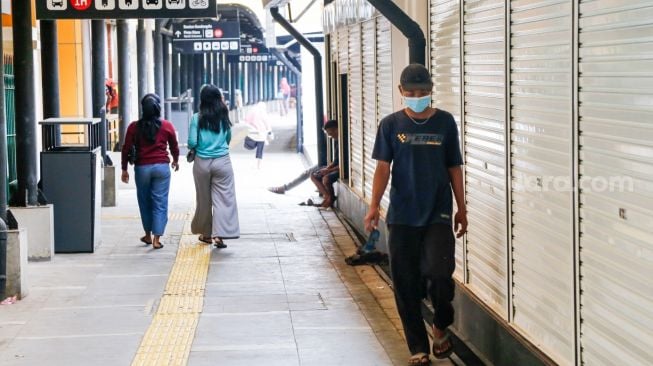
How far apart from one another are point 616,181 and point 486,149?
230 cm

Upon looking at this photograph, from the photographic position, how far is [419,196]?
20.7 feet

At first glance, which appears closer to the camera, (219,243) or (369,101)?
(219,243)

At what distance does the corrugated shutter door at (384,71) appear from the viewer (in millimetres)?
10484

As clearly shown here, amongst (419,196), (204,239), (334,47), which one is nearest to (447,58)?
(419,196)

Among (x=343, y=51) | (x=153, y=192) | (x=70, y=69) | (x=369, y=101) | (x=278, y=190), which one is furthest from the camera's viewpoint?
(x=70, y=69)

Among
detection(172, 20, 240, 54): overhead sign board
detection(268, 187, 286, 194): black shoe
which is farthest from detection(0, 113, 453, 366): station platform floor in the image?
detection(172, 20, 240, 54): overhead sign board

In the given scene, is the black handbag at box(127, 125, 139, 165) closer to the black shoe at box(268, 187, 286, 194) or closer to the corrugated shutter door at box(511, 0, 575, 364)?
the corrugated shutter door at box(511, 0, 575, 364)

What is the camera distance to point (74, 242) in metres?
11.0

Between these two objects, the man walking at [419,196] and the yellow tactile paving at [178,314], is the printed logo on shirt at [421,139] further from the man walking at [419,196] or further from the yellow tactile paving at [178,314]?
the yellow tactile paving at [178,314]

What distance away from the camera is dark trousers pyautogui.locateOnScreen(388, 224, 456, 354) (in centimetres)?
630

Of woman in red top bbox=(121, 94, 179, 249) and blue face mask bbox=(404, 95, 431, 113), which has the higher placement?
blue face mask bbox=(404, 95, 431, 113)

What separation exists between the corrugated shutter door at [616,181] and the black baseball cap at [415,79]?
156 cm

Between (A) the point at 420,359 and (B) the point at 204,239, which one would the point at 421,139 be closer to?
(A) the point at 420,359

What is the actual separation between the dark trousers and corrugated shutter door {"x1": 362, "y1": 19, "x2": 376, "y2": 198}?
5.26m
